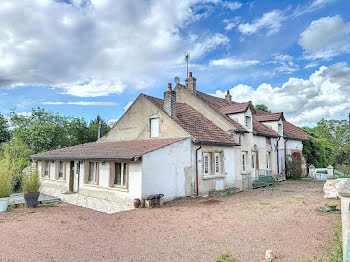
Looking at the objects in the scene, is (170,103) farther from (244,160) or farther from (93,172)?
(244,160)

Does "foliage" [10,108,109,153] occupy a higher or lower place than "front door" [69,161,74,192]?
higher

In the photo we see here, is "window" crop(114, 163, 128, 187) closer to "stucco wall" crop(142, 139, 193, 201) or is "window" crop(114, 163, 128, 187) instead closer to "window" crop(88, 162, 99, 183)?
"stucco wall" crop(142, 139, 193, 201)

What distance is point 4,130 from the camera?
115 ft

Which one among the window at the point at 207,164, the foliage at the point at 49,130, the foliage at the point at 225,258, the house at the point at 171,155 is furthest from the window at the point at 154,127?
the foliage at the point at 49,130

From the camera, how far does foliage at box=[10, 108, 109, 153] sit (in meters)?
27.8

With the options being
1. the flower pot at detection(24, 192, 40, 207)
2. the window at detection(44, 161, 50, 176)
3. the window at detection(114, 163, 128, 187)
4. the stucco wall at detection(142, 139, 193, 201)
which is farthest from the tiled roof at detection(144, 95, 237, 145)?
the window at detection(44, 161, 50, 176)

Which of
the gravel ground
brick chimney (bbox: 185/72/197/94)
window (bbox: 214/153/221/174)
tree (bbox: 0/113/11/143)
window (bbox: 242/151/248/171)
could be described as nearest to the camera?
the gravel ground

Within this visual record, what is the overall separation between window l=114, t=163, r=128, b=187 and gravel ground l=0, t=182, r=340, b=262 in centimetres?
248

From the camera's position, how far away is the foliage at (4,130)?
114 feet

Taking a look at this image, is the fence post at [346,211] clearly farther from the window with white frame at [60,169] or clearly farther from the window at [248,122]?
the window with white frame at [60,169]

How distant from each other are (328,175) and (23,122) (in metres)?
37.7

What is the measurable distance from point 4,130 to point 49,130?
38.5ft

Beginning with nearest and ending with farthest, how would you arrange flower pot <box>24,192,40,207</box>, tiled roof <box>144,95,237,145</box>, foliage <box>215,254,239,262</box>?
foliage <box>215,254,239,262</box> < flower pot <box>24,192,40,207</box> < tiled roof <box>144,95,237,145</box>

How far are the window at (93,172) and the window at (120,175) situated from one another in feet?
6.04
